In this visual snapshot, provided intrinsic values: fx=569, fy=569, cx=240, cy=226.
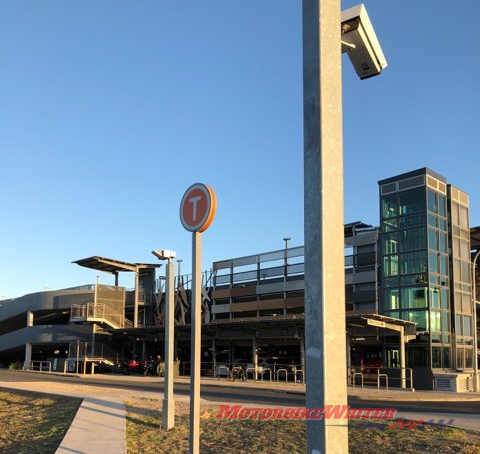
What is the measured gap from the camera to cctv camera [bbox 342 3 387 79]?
444cm

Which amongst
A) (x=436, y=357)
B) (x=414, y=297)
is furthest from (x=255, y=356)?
(x=436, y=357)

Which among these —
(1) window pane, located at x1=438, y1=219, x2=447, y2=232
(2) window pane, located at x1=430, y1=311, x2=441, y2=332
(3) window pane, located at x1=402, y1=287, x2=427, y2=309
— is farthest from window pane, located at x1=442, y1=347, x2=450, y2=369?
(1) window pane, located at x1=438, y1=219, x2=447, y2=232

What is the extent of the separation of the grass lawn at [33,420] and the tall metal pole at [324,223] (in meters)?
7.08

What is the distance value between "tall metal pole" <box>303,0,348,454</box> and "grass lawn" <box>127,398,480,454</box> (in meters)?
4.78

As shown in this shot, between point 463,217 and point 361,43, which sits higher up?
point 463,217

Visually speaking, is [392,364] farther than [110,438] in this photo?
Yes

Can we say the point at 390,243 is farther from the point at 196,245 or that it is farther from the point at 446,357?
the point at 196,245

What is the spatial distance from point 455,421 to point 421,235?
73.3ft

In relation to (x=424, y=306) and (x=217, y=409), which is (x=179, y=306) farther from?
(x=217, y=409)

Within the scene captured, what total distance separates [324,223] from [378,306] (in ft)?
105

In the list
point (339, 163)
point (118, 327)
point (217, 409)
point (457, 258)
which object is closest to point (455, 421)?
point (217, 409)

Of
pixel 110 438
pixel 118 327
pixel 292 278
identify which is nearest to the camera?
pixel 110 438

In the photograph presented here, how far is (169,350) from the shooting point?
11.4 metres

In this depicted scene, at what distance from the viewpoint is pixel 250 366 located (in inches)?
1435
